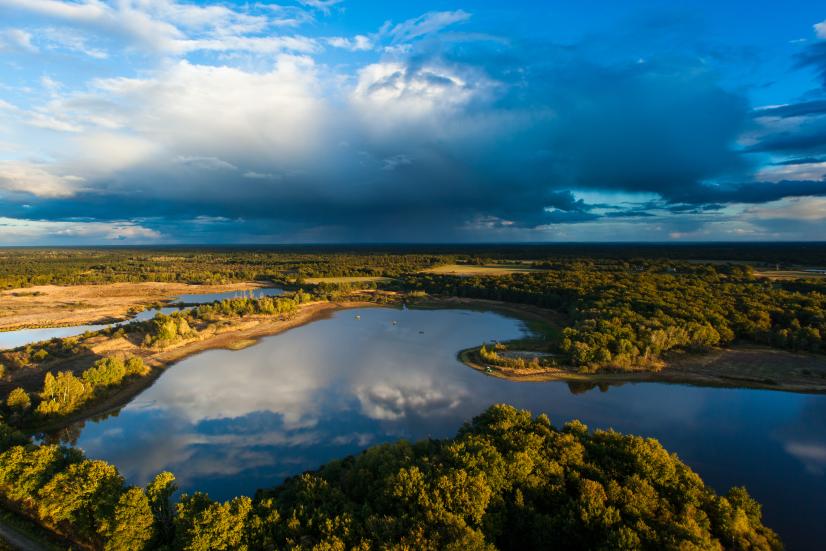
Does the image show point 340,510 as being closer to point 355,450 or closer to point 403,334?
point 355,450

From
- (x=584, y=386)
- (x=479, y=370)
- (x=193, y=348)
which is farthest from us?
(x=193, y=348)

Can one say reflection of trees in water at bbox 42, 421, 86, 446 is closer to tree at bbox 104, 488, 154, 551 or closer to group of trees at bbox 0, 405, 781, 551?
group of trees at bbox 0, 405, 781, 551

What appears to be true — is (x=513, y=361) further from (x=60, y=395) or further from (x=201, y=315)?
(x=201, y=315)

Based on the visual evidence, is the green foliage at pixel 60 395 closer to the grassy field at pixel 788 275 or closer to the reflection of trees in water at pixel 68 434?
the reflection of trees in water at pixel 68 434

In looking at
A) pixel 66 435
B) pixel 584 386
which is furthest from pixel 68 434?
pixel 584 386

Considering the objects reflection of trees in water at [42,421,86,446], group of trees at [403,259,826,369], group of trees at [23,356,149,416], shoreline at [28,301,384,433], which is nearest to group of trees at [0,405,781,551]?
reflection of trees in water at [42,421,86,446]

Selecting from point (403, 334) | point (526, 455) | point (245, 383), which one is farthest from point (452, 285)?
point (526, 455)

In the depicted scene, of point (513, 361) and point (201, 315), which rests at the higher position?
point (513, 361)
